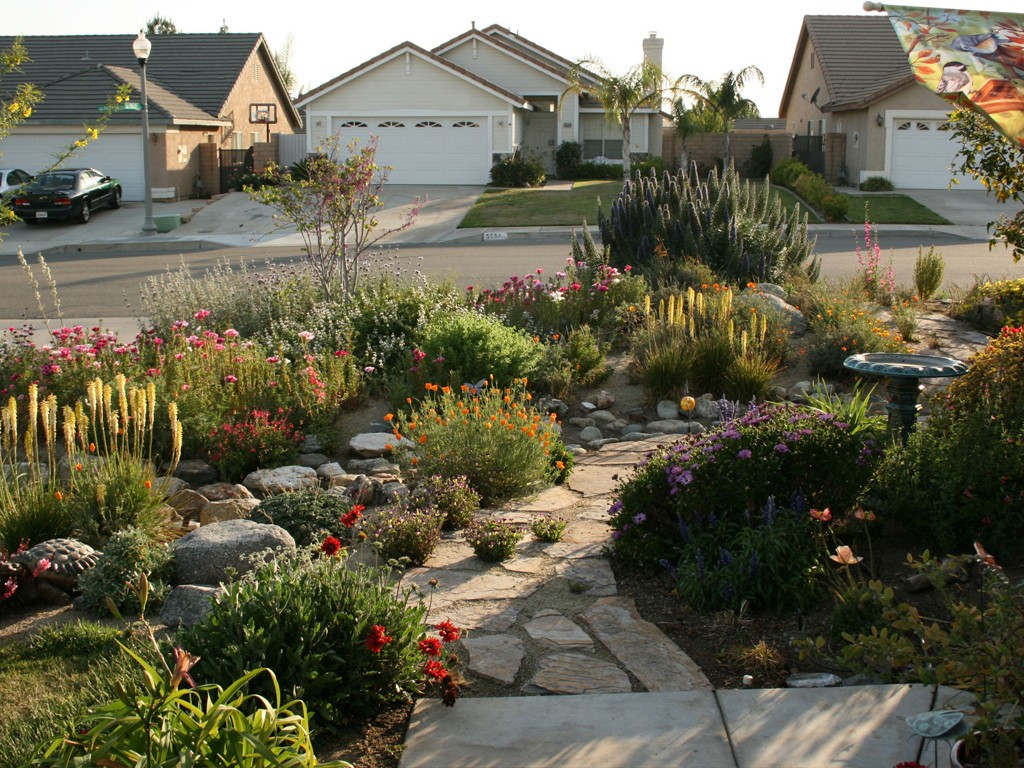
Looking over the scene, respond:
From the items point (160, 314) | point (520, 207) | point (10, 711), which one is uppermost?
point (520, 207)

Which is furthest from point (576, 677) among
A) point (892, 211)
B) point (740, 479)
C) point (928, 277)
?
point (892, 211)

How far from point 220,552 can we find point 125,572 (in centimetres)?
47

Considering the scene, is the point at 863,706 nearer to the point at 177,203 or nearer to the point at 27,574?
the point at 27,574

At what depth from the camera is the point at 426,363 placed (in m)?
Answer: 9.09

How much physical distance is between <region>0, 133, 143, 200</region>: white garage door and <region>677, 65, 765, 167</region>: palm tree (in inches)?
727

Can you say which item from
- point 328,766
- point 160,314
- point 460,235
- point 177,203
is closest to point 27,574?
point 328,766

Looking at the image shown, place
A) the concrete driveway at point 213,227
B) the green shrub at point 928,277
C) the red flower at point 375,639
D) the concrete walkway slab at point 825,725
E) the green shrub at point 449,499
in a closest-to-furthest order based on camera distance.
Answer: the concrete walkway slab at point 825,725, the red flower at point 375,639, the green shrub at point 449,499, the green shrub at point 928,277, the concrete driveway at point 213,227

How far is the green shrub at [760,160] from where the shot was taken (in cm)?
3700

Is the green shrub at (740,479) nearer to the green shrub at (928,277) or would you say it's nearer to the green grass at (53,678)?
the green grass at (53,678)

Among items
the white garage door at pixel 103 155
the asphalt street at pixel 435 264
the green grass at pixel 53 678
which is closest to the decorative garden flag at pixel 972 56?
the green grass at pixel 53 678

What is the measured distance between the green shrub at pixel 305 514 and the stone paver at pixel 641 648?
5.47 feet

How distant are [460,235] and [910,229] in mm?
11050

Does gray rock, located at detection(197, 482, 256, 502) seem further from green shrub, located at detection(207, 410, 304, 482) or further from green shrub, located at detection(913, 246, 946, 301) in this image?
green shrub, located at detection(913, 246, 946, 301)

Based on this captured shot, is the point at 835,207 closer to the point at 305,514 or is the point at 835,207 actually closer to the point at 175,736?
the point at 305,514
